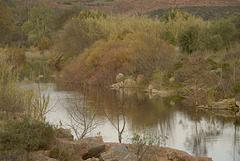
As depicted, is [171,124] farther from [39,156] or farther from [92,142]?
[39,156]

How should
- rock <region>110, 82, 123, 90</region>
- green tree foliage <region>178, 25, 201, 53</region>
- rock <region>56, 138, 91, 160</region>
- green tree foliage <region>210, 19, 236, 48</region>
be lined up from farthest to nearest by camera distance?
green tree foliage <region>210, 19, 236, 48</region>
green tree foliage <region>178, 25, 201, 53</region>
rock <region>110, 82, 123, 90</region>
rock <region>56, 138, 91, 160</region>

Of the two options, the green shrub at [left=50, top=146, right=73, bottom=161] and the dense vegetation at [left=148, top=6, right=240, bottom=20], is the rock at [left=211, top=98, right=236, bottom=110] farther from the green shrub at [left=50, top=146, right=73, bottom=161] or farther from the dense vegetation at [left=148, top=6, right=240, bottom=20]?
the dense vegetation at [left=148, top=6, right=240, bottom=20]

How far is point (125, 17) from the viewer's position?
32.9 m

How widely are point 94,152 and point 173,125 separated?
5.04m

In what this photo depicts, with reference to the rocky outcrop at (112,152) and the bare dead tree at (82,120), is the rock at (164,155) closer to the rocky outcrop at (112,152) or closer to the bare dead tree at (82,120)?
the rocky outcrop at (112,152)

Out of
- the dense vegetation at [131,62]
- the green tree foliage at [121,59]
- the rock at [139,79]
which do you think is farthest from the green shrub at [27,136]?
the rock at [139,79]

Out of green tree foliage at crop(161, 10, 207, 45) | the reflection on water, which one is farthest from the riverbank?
green tree foliage at crop(161, 10, 207, 45)

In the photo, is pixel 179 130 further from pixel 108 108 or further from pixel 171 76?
pixel 171 76

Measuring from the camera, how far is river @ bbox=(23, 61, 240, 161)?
9.73 metres

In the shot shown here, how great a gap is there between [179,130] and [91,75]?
42.8 feet

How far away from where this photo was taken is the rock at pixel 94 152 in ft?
25.0

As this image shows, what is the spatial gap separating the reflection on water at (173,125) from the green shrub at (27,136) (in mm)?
1936

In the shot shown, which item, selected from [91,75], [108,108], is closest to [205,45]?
[91,75]

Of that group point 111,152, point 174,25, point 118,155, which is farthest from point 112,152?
point 174,25
